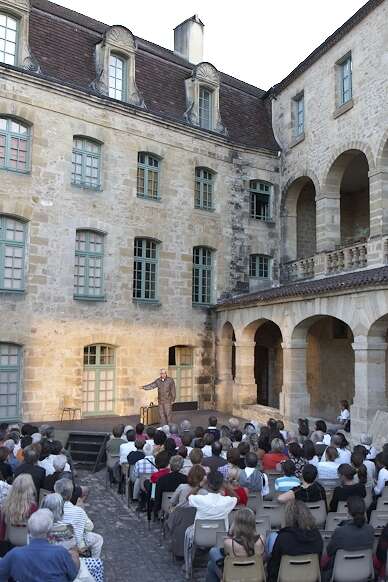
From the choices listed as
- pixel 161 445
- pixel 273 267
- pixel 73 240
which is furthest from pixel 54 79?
pixel 161 445

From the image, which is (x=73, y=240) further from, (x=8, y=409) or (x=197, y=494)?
(x=197, y=494)

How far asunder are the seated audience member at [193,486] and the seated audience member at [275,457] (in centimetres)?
205

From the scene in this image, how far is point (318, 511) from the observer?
6.32 m

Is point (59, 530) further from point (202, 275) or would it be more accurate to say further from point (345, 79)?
point (345, 79)

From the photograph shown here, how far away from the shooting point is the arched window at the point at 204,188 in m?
20.0

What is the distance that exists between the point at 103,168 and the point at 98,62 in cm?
Answer: 359

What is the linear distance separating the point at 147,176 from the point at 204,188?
2.55m

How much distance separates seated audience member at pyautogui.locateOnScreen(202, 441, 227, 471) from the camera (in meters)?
7.61

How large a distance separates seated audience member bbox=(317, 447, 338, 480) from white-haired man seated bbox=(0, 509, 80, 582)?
4462mm

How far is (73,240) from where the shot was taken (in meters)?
16.7

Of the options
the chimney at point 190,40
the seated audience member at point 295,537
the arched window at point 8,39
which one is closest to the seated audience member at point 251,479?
the seated audience member at point 295,537

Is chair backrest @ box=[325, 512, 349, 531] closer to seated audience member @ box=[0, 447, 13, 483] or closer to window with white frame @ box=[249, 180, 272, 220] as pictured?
seated audience member @ box=[0, 447, 13, 483]

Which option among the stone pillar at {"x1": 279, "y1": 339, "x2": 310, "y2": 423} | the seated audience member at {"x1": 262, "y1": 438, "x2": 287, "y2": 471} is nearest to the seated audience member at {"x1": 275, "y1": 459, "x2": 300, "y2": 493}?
the seated audience member at {"x1": 262, "y1": 438, "x2": 287, "y2": 471}

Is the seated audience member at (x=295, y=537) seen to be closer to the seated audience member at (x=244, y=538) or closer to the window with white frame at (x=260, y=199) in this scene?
the seated audience member at (x=244, y=538)
